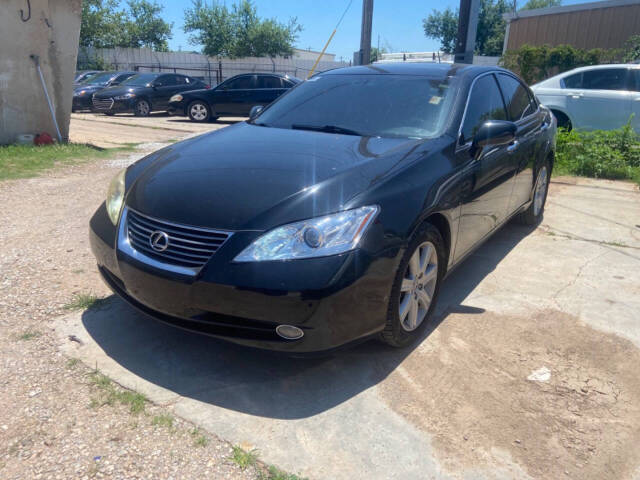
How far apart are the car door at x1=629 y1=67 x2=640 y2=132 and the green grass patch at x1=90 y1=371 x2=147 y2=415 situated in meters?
8.85

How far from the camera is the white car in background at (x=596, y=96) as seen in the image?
854 centimetres

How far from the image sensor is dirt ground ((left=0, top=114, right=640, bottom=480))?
210 cm

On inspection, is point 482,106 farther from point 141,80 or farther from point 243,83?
point 141,80

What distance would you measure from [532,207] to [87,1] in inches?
1468

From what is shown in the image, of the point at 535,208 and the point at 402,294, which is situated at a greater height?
the point at 402,294

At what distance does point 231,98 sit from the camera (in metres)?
14.6

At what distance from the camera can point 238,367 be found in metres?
2.71

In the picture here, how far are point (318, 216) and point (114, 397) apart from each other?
1268 mm

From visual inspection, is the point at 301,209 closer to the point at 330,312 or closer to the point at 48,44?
the point at 330,312

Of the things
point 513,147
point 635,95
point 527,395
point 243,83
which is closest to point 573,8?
point 635,95

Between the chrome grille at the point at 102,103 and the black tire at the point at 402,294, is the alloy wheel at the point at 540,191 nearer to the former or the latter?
the black tire at the point at 402,294

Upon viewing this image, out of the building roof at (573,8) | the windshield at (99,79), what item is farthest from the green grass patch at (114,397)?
the building roof at (573,8)

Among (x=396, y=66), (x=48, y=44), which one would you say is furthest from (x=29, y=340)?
(x=48, y=44)

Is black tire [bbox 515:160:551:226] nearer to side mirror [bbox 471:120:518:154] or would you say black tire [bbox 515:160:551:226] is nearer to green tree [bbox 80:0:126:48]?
side mirror [bbox 471:120:518:154]
